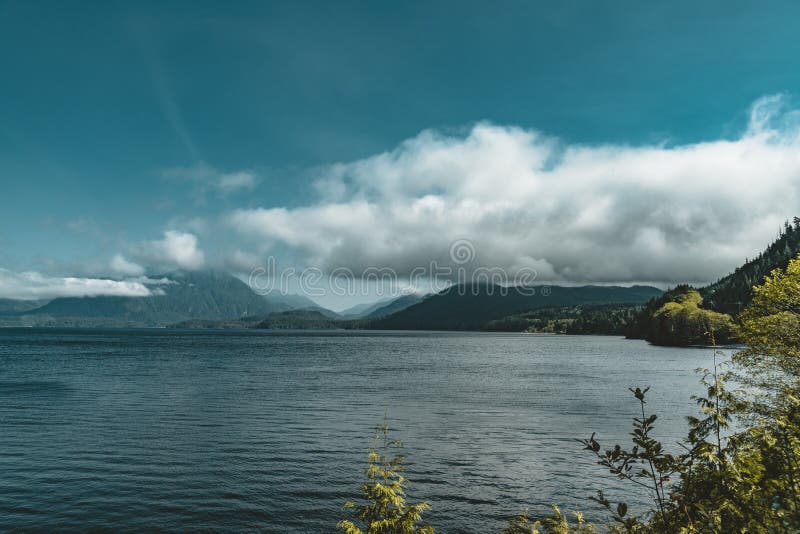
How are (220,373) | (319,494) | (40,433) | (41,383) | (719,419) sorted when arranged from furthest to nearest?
(220,373) < (41,383) < (40,433) < (319,494) < (719,419)

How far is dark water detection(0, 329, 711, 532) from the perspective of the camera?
95.3ft

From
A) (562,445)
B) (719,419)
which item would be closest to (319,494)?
(562,445)

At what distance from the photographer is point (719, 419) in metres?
9.27

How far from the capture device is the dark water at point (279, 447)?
29.0 metres

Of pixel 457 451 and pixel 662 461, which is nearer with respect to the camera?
pixel 662 461

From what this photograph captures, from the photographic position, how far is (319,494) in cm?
3159

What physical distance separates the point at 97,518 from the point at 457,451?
27446mm

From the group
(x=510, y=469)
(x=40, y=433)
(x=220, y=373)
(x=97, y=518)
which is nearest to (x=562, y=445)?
(x=510, y=469)

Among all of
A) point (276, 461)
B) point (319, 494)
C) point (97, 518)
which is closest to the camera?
point (97, 518)

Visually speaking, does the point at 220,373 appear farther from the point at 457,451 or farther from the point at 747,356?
the point at 747,356

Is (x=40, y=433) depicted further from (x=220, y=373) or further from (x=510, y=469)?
(x=220, y=373)

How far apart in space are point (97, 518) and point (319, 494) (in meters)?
13.1

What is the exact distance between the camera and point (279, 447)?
142 feet

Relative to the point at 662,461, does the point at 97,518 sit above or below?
below
